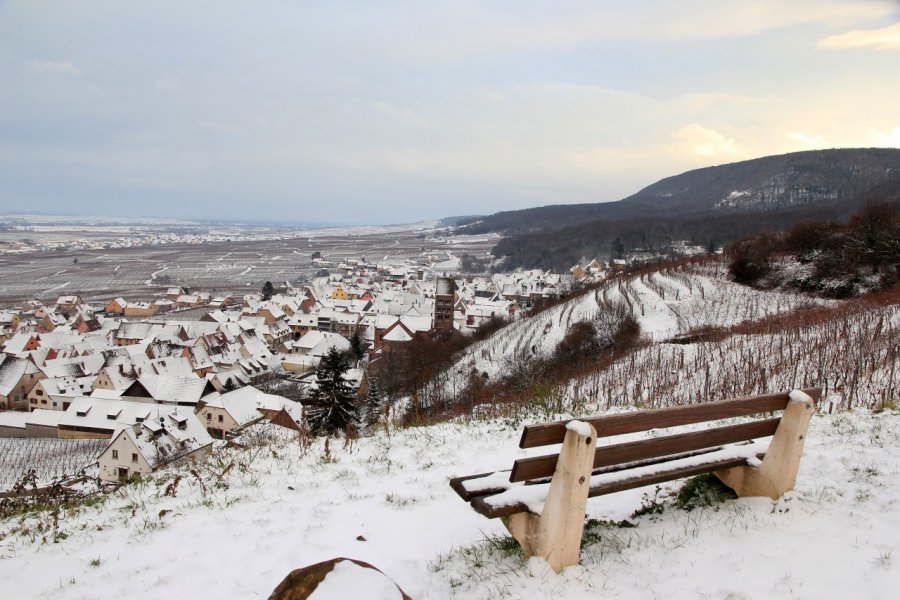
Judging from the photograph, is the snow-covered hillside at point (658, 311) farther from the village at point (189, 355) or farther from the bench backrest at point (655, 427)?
the bench backrest at point (655, 427)

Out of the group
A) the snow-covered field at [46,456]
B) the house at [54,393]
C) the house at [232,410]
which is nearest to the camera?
the snow-covered field at [46,456]

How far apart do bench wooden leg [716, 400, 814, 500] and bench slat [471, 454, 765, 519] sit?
14cm

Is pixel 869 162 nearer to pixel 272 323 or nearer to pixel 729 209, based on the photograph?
pixel 729 209

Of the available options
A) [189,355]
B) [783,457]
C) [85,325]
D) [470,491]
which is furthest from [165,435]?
[85,325]

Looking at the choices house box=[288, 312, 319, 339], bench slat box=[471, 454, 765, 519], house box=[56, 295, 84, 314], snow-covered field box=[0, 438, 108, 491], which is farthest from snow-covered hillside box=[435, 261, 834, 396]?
house box=[56, 295, 84, 314]

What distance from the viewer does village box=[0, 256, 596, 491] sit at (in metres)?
28.5

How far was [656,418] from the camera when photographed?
3.38m

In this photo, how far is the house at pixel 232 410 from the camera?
32.2 metres

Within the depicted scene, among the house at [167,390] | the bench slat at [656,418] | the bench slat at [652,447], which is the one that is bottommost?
the house at [167,390]

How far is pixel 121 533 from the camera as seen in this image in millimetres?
4504

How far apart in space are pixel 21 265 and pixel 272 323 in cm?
11643

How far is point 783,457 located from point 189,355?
183 ft

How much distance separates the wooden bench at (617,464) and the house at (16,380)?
52.0 metres

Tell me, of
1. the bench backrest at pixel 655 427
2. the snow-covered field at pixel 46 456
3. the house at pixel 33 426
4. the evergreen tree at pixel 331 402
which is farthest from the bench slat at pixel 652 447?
the house at pixel 33 426
